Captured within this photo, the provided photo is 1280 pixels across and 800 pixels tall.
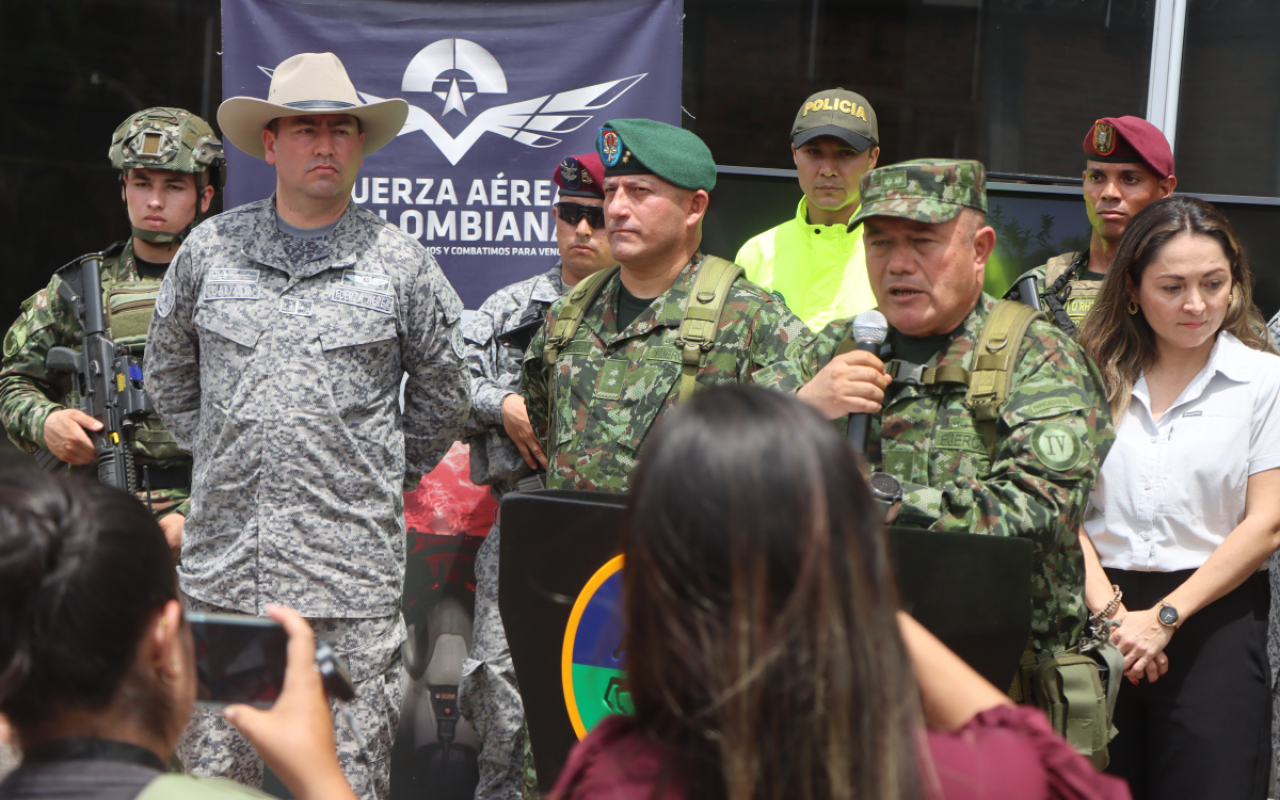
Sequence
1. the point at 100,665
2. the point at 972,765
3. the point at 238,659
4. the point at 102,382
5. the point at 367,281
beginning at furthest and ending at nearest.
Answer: the point at 102,382 < the point at 367,281 < the point at 238,659 < the point at 100,665 < the point at 972,765

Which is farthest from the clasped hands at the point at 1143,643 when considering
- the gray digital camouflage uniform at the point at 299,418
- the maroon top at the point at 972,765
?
the gray digital camouflage uniform at the point at 299,418

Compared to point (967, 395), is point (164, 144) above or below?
above

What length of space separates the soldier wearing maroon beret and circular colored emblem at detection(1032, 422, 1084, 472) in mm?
1574

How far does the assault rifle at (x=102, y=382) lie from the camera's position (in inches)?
141

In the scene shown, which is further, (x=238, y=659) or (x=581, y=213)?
(x=581, y=213)

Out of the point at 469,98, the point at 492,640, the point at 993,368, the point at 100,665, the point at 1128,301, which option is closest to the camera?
the point at 100,665

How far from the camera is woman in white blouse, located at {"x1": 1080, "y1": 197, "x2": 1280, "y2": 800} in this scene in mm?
2654

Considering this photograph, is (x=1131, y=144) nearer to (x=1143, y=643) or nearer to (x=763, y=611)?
(x=1143, y=643)

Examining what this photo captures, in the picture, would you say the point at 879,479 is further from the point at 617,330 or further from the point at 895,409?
the point at 617,330

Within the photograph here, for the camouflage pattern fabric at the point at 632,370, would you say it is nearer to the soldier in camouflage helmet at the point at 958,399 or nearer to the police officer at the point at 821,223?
the soldier in camouflage helmet at the point at 958,399

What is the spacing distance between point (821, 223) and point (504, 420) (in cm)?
125

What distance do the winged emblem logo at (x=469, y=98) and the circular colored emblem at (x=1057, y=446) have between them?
247 cm

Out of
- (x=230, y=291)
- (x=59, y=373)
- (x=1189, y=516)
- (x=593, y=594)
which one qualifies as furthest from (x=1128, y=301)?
(x=59, y=373)

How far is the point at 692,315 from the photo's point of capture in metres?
2.99
